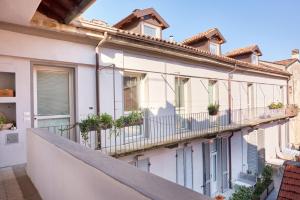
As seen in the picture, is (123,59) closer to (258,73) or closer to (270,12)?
(258,73)

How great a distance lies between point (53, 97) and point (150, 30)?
5613 mm

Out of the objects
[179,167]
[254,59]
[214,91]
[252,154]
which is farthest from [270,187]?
[254,59]

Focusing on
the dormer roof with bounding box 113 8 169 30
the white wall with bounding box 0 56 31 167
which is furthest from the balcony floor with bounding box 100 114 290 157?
the dormer roof with bounding box 113 8 169 30

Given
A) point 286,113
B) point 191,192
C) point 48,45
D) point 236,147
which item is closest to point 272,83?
point 286,113

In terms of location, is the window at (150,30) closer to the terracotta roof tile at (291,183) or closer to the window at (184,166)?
the window at (184,166)

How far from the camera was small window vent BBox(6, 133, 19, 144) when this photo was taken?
540 cm

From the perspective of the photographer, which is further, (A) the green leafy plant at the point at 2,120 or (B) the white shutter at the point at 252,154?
(B) the white shutter at the point at 252,154

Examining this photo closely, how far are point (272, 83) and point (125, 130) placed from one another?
587 inches

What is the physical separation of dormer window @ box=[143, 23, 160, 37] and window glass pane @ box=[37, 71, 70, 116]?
464 cm

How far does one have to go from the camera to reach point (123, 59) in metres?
7.68

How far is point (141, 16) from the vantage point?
9656 millimetres

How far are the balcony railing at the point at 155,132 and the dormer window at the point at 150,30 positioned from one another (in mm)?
3743

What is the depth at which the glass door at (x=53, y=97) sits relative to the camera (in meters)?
6.09

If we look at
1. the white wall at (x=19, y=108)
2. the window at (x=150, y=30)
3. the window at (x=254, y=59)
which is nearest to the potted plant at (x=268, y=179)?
the window at (x=254, y=59)
